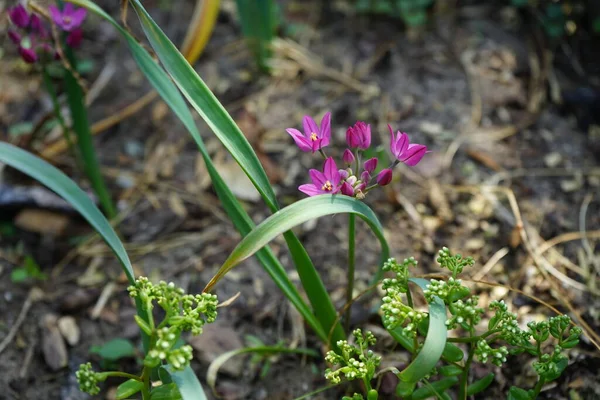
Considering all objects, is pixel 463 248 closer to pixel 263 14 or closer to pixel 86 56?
pixel 263 14

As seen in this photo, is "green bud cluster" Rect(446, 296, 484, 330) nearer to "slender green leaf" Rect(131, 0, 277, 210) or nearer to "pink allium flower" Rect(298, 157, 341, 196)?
"pink allium flower" Rect(298, 157, 341, 196)

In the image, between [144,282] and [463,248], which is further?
[463,248]

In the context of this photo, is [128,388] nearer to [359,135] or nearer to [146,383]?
[146,383]

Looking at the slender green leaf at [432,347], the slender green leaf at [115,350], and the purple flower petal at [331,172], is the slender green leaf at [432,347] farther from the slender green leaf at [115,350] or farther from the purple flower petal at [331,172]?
the slender green leaf at [115,350]

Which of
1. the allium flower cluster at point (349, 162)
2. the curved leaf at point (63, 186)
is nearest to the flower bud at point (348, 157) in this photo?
the allium flower cluster at point (349, 162)

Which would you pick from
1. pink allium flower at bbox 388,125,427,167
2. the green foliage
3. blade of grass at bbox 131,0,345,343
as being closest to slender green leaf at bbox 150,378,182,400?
blade of grass at bbox 131,0,345,343

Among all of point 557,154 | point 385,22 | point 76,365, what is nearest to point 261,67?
point 385,22

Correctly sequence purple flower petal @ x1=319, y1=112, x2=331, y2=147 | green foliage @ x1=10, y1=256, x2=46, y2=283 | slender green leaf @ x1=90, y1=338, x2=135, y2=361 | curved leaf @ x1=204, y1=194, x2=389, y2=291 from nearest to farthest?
curved leaf @ x1=204, y1=194, x2=389, y2=291 → purple flower petal @ x1=319, y1=112, x2=331, y2=147 → slender green leaf @ x1=90, y1=338, x2=135, y2=361 → green foliage @ x1=10, y1=256, x2=46, y2=283
